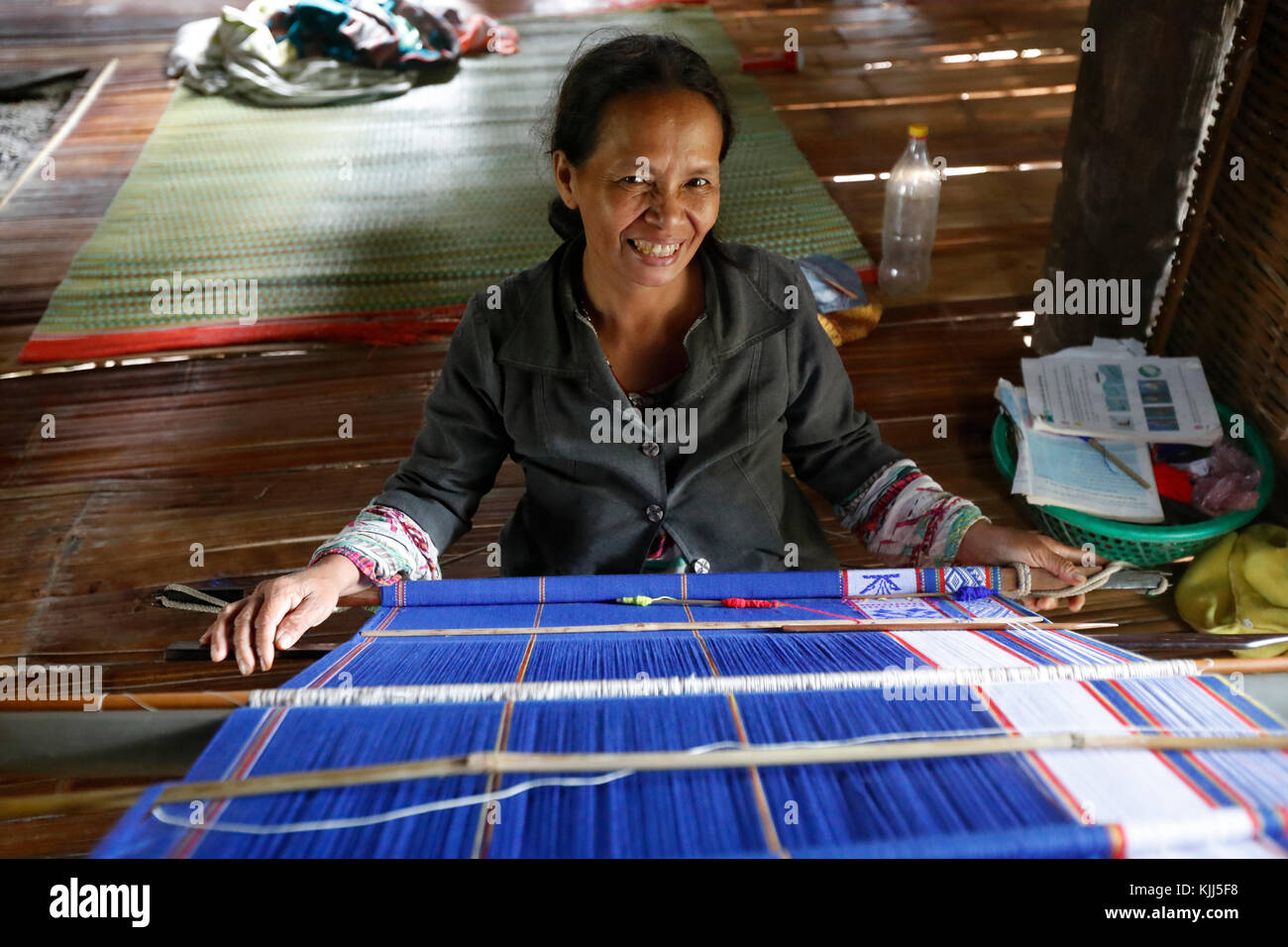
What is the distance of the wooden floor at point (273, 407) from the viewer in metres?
2.01

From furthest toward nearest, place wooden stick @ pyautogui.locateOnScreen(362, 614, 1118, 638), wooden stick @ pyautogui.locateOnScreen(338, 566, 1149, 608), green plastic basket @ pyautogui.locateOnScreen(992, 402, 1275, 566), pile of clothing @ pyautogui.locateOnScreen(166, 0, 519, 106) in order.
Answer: pile of clothing @ pyautogui.locateOnScreen(166, 0, 519, 106) < green plastic basket @ pyautogui.locateOnScreen(992, 402, 1275, 566) < wooden stick @ pyautogui.locateOnScreen(338, 566, 1149, 608) < wooden stick @ pyautogui.locateOnScreen(362, 614, 1118, 638)

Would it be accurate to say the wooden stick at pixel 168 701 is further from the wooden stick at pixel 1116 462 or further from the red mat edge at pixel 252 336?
the red mat edge at pixel 252 336

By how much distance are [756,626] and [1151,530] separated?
1.27 meters

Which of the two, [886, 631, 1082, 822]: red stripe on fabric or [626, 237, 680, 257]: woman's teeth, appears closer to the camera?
[886, 631, 1082, 822]: red stripe on fabric

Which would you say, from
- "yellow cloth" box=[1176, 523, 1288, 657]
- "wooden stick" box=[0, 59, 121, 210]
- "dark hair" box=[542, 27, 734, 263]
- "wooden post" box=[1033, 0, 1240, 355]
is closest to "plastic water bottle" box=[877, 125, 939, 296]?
"wooden post" box=[1033, 0, 1240, 355]

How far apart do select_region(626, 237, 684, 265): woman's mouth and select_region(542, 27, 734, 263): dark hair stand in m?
0.12

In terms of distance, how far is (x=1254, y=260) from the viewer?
2.00 meters

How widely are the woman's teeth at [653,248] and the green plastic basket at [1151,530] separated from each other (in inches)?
46.0

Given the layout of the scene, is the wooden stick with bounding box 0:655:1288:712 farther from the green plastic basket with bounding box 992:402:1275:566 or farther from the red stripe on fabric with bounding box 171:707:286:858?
the green plastic basket with bounding box 992:402:1275:566

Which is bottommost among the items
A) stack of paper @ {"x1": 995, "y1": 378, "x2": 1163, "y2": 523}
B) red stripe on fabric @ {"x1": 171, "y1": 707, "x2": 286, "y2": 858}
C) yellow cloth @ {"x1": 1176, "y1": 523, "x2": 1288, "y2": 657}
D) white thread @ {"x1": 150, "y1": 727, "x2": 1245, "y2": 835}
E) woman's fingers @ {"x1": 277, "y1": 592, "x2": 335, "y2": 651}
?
yellow cloth @ {"x1": 1176, "y1": 523, "x2": 1288, "y2": 657}

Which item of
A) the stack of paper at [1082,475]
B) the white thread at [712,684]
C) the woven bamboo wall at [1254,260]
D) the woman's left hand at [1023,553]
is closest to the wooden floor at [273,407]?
the stack of paper at [1082,475]

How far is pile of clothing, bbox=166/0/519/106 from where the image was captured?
163 inches
